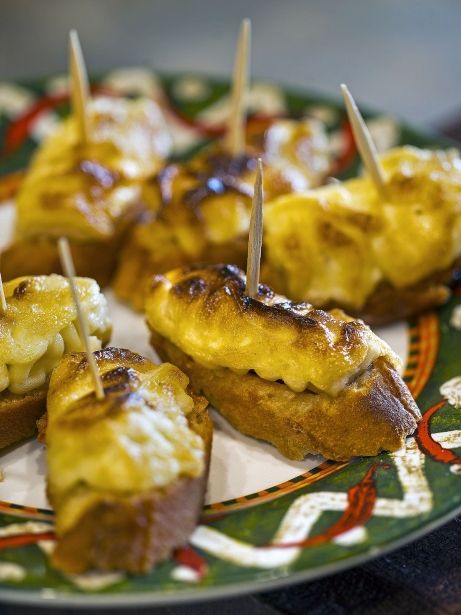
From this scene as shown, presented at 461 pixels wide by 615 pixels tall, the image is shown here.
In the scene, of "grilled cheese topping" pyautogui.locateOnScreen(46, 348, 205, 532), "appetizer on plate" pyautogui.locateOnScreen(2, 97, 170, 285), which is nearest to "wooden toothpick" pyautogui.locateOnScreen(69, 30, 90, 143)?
"appetizer on plate" pyautogui.locateOnScreen(2, 97, 170, 285)

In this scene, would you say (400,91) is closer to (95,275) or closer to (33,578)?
(95,275)

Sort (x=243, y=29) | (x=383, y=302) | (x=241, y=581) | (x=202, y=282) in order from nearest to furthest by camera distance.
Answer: (x=241, y=581) < (x=202, y=282) < (x=383, y=302) < (x=243, y=29)

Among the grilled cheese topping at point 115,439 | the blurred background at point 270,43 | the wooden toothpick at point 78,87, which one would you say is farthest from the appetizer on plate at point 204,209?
the blurred background at point 270,43

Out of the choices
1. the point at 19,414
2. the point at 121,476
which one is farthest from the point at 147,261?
the point at 121,476

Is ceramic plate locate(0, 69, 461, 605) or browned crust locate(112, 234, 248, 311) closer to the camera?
ceramic plate locate(0, 69, 461, 605)

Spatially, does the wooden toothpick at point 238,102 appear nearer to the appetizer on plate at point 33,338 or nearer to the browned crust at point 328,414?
the appetizer on plate at point 33,338

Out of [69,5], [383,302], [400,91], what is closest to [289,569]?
[383,302]

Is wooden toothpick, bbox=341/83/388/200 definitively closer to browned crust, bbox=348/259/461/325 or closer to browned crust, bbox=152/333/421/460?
browned crust, bbox=348/259/461/325
